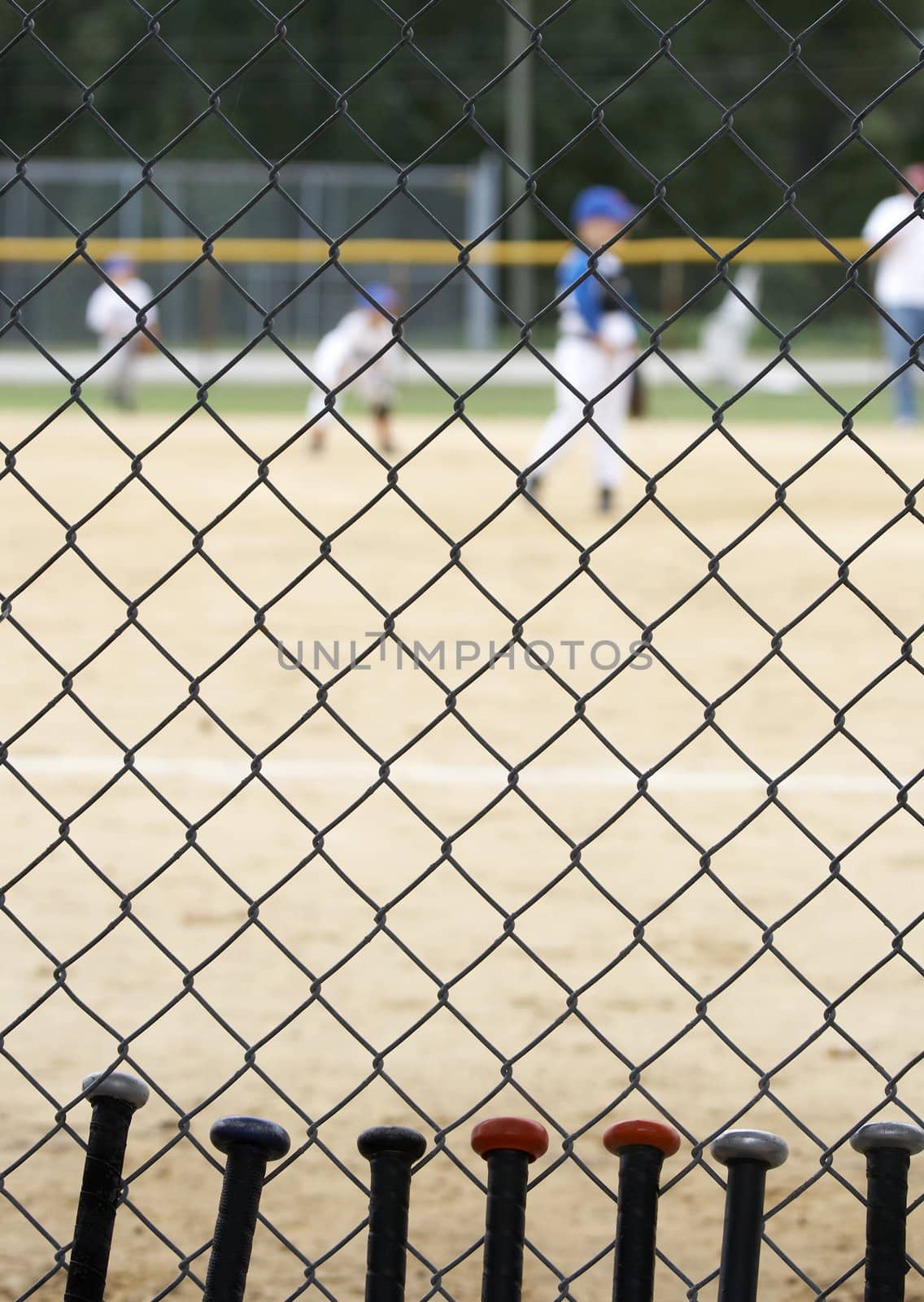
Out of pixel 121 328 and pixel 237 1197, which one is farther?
pixel 121 328

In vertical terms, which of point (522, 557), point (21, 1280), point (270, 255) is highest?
point (270, 255)

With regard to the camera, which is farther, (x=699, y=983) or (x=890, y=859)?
(x=890, y=859)

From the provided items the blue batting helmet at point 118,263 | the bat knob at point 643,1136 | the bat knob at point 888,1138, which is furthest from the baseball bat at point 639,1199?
the blue batting helmet at point 118,263

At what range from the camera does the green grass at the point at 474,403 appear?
17.9m

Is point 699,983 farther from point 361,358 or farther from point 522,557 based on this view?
point 361,358

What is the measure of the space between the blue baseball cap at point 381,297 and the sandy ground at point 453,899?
0.97 ft

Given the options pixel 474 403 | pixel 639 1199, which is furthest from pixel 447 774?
pixel 474 403

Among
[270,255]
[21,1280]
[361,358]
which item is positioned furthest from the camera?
[270,255]

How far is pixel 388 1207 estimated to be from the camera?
2072 millimetres

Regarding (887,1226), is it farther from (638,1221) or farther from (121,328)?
(121,328)

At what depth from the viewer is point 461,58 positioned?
126ft

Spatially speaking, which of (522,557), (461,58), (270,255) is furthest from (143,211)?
(522,557)

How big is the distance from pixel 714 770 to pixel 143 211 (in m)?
25.0

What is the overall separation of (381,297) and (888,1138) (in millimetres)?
15625
